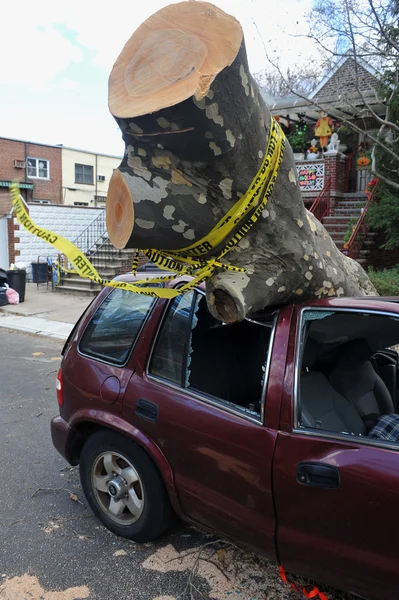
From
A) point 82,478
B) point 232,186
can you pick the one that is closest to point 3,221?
point 82,478

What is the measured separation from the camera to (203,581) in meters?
2.65

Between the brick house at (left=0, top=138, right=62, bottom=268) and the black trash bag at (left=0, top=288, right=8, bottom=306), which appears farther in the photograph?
the brick house at (left=0, top=138, right=62, bottom=268)

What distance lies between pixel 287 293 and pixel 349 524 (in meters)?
1.12

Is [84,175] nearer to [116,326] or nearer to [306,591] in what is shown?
[116,326]

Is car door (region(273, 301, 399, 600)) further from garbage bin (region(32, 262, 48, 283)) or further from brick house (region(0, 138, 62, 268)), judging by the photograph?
brick house (region(0, 138, 62, 268))

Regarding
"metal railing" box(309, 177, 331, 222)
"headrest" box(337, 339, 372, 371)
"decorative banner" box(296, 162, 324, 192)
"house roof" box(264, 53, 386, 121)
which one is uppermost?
"house roof" box(264, 53, 386, 121)

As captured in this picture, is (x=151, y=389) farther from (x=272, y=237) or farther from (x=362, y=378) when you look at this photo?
(x=362, y=378)

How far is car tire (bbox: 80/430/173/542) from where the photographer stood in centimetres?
284

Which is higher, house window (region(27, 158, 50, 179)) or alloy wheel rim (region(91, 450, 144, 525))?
house window (region(27, 158, 50, 179))

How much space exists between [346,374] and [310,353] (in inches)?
16.9

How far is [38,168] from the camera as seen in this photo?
32844 millimetres

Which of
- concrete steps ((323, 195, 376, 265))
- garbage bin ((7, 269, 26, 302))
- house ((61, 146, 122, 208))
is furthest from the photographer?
house ((61, 146, 122, 208))

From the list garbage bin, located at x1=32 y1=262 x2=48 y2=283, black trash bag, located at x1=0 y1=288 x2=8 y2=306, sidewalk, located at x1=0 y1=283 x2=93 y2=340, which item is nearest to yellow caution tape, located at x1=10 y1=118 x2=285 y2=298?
sidewalk, located at x1=0 y1=283 x2=93 y2=340

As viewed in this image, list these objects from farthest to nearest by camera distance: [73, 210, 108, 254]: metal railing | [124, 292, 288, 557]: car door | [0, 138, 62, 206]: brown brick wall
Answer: [0, 138, 62, 206]: brown brick wall, [73, 210, 108, 254]: metal railing, [124, 292, 288, 557]: car door
